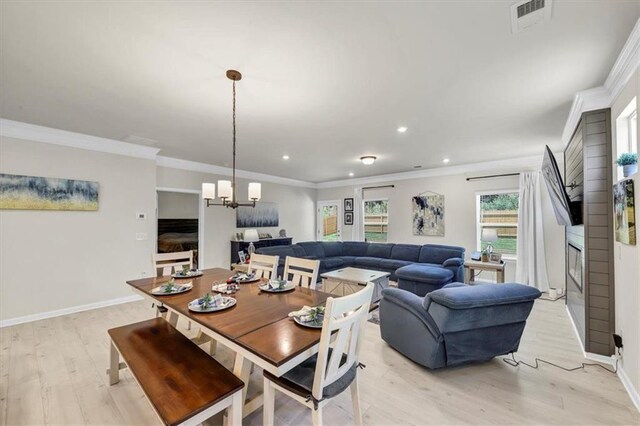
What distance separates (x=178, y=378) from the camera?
1.53 m

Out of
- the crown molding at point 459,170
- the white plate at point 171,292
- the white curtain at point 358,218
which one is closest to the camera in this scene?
the white plate at point 171,292

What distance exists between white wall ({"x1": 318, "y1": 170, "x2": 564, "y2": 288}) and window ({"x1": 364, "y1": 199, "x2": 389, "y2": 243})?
176 mm

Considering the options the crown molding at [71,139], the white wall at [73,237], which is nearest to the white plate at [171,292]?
the white wall at [73,237]

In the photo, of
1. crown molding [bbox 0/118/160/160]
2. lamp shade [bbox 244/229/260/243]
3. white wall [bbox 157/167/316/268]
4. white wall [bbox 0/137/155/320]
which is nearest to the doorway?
white wall [bbox 157/167/316/268]

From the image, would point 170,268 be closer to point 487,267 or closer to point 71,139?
point 71,139

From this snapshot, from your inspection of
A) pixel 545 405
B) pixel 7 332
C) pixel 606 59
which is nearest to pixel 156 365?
pixel 545 405

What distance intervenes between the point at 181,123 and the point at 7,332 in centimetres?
326

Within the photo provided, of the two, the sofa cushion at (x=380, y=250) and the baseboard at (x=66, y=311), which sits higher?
the sofa cushion at (x=380, y=250)

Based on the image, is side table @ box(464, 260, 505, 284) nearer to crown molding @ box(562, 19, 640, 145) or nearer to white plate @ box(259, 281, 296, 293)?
crown molding @ box(562, 19, 640, 145)

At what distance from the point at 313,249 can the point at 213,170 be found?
292 cm

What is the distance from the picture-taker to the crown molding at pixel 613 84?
6.14ft

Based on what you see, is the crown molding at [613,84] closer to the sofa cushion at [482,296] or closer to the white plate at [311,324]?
the sofa cushion at [482,296]

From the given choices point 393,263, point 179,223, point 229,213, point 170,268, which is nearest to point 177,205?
point 179,223

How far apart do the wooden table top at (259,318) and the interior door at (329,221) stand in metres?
5.89
